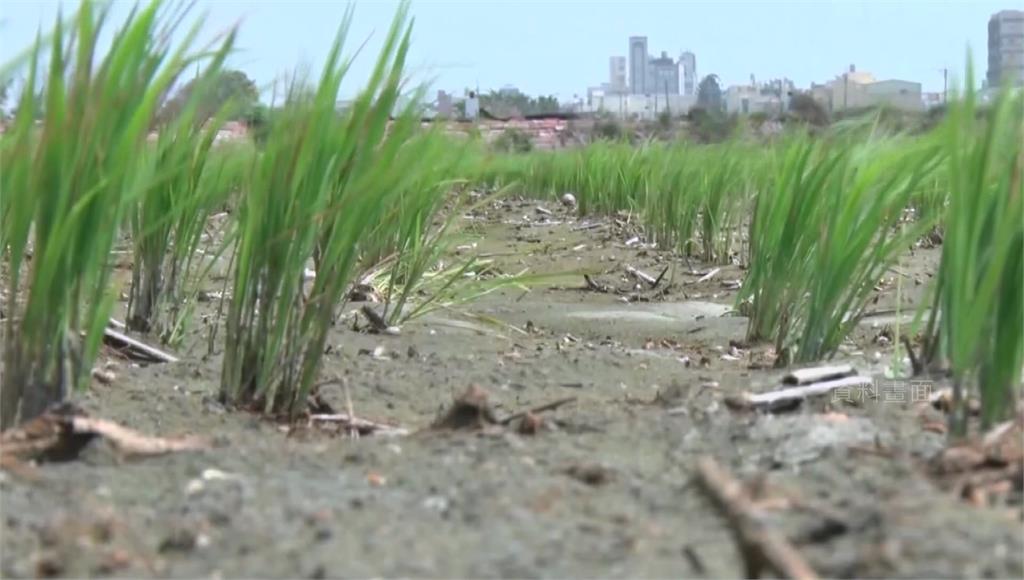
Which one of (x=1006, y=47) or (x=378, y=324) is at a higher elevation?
(x=1006, y=47)

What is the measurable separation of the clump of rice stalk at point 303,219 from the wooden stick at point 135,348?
2.18ft

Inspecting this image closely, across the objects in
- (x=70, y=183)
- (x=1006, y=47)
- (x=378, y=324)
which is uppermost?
(x=1006, y=47)

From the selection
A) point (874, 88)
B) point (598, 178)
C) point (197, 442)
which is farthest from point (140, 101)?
point (598, 178)

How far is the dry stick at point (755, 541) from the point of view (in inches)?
46.7

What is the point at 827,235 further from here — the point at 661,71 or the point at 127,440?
the point at 661,71

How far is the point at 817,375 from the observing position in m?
2.51

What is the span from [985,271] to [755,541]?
86 cm

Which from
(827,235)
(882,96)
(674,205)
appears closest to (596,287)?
(674,205)

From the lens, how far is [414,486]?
1.72 metres

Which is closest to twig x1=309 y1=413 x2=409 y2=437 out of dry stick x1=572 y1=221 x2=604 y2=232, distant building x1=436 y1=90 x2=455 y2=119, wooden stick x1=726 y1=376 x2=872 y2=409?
wooden stick x1=726 y1=376 x2=872 y2=409

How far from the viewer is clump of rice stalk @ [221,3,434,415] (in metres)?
2.34

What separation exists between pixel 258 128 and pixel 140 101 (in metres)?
0.84

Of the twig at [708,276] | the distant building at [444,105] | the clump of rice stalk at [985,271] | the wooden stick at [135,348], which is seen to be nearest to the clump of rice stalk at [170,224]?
the wooden stick at [135,348]

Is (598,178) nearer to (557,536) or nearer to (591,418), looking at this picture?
(591,418)
